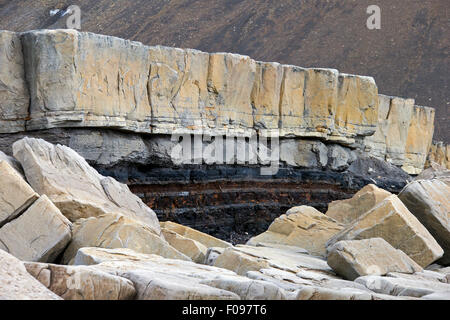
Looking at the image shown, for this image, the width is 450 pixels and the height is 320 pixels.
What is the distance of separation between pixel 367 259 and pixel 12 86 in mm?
5370

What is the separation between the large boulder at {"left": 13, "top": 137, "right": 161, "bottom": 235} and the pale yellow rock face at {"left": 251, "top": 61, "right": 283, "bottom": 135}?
209 inches

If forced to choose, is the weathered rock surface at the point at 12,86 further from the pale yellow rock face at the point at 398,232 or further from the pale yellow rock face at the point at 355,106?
the pale yellow rock face at the point at 355,106

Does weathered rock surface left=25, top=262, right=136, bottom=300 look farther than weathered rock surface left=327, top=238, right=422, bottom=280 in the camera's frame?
No

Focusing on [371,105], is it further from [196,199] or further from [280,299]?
[280,299]

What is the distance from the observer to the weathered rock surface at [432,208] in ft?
25.7

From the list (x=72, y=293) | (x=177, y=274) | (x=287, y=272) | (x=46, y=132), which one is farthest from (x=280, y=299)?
(x=46, y=132)

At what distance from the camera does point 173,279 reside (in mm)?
4355

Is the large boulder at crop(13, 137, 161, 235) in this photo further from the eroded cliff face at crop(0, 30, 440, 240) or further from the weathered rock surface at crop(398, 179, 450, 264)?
the weathered rock surface at crop(398, 179, 450, 264)

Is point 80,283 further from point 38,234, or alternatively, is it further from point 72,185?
point 72,185

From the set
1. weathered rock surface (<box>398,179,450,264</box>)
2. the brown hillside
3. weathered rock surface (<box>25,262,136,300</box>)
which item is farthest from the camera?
Result: the brown hillside

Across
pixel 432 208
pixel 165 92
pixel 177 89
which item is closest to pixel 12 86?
pixel 165 92

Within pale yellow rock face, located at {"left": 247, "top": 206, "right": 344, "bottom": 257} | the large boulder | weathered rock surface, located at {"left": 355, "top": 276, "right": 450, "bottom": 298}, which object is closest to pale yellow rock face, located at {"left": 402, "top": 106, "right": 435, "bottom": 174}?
pale yellow rock face, located at {"left": 247, "top": 206, "right": 344, "bottom": 257}

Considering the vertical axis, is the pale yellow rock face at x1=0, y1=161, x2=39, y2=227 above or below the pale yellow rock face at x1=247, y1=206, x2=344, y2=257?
above

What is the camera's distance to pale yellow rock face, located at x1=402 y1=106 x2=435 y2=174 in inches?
803
